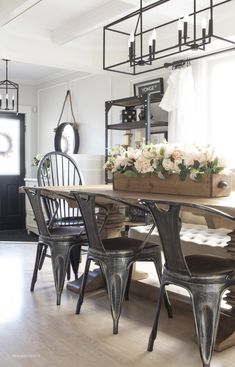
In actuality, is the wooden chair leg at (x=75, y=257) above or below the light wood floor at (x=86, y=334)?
above

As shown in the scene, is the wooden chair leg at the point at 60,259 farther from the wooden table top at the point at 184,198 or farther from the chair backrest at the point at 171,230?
the chair backrest at the point at 171,230

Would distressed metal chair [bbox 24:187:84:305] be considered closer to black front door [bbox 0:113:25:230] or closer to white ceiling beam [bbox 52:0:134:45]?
white ceiling beam [bbox 52:0:134:45]

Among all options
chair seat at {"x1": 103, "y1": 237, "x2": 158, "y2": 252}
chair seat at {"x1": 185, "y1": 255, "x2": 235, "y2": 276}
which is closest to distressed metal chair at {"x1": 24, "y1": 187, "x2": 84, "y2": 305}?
chair seat at {"x1": 103, "y1": 237, "x2": 158, "y2": 252}

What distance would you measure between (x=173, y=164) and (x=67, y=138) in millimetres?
3782

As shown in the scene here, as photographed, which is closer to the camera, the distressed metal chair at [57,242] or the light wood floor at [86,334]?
the light wood floor at [86,334]

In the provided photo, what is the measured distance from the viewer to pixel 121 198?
2512 millimetres

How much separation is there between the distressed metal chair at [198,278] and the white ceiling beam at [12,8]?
6.88 feet

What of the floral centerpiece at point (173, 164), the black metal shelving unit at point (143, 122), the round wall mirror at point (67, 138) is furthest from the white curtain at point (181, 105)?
the round wall mirror at point (67, 138)

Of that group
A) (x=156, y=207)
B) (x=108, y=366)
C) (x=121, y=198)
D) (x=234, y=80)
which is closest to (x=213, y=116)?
(x=234, y=80)

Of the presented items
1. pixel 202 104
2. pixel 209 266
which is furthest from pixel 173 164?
pixel 202 104

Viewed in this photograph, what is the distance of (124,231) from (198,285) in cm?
280

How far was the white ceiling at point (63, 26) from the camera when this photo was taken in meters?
3.59

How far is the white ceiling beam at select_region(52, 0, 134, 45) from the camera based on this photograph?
141 inches

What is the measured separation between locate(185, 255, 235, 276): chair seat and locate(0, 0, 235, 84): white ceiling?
2.12 m
